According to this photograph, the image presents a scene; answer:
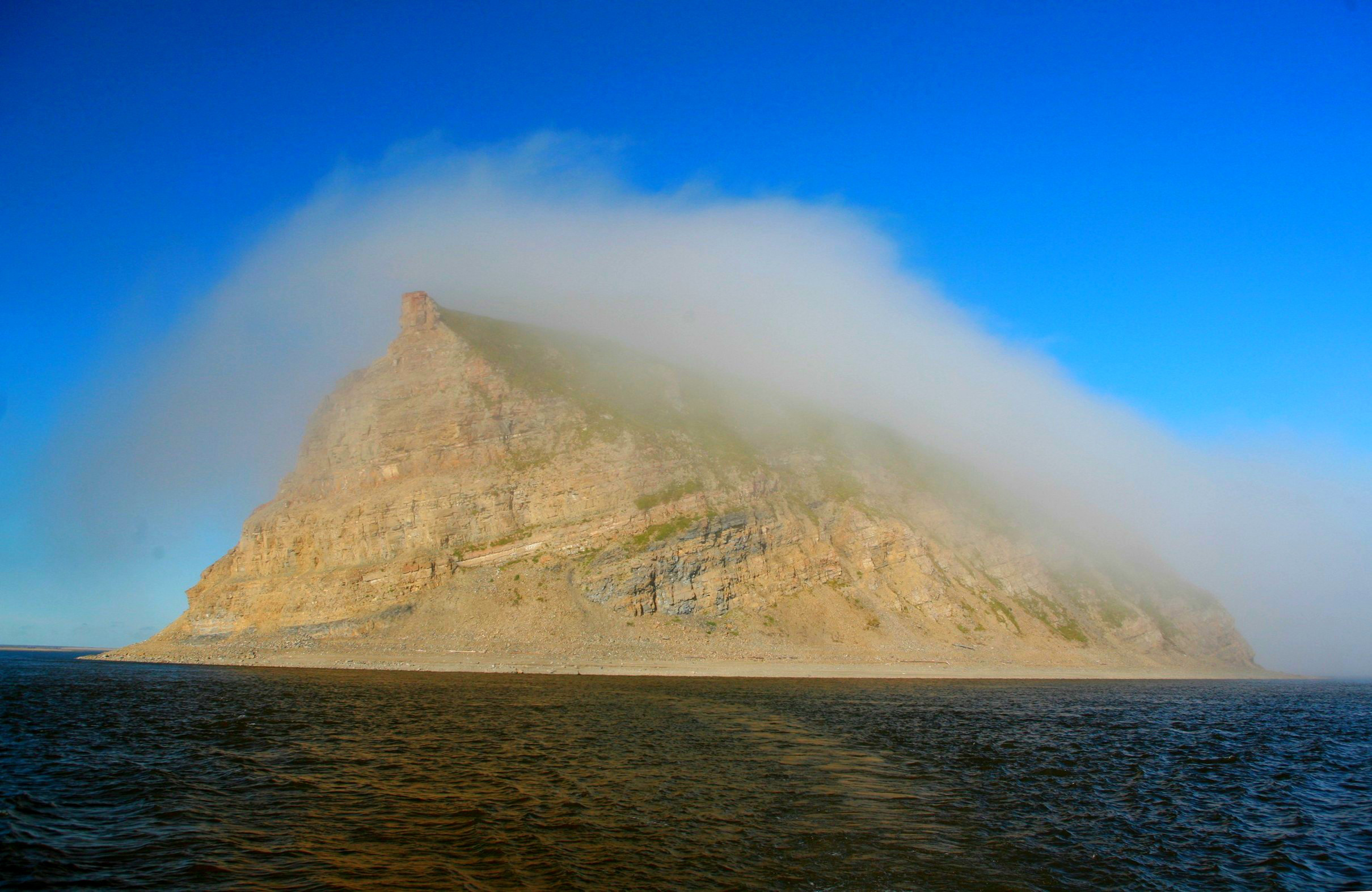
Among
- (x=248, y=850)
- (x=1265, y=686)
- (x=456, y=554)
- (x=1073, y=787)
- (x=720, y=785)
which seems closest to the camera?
(x=248, y=850)

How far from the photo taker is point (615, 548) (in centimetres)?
9344

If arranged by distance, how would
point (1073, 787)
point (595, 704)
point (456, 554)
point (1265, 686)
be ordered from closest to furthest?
point (1073, 787) < point (595, 704) < point (456, 554) < point (1265, 686)

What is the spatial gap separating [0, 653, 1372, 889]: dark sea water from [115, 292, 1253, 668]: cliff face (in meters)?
42.7

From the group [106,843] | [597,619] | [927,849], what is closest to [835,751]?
[927,849]

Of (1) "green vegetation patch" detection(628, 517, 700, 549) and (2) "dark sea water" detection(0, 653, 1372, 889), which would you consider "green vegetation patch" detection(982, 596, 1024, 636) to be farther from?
(2) "dark sea water" detection(0, 653, 1372, 889)

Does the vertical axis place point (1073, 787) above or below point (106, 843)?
below

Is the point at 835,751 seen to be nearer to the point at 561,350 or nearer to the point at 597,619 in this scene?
the point at 597,619

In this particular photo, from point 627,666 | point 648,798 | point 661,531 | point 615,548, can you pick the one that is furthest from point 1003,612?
point 648,798

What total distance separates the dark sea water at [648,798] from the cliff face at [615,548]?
140 feet

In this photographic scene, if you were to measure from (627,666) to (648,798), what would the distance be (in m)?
54.2

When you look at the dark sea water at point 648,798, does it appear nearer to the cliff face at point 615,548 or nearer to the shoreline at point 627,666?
the shoreline at point 627,666

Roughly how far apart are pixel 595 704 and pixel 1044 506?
12175cm

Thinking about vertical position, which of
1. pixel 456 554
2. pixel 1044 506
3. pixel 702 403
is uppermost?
pixel 702 403

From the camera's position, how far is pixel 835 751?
2955 centimetres
